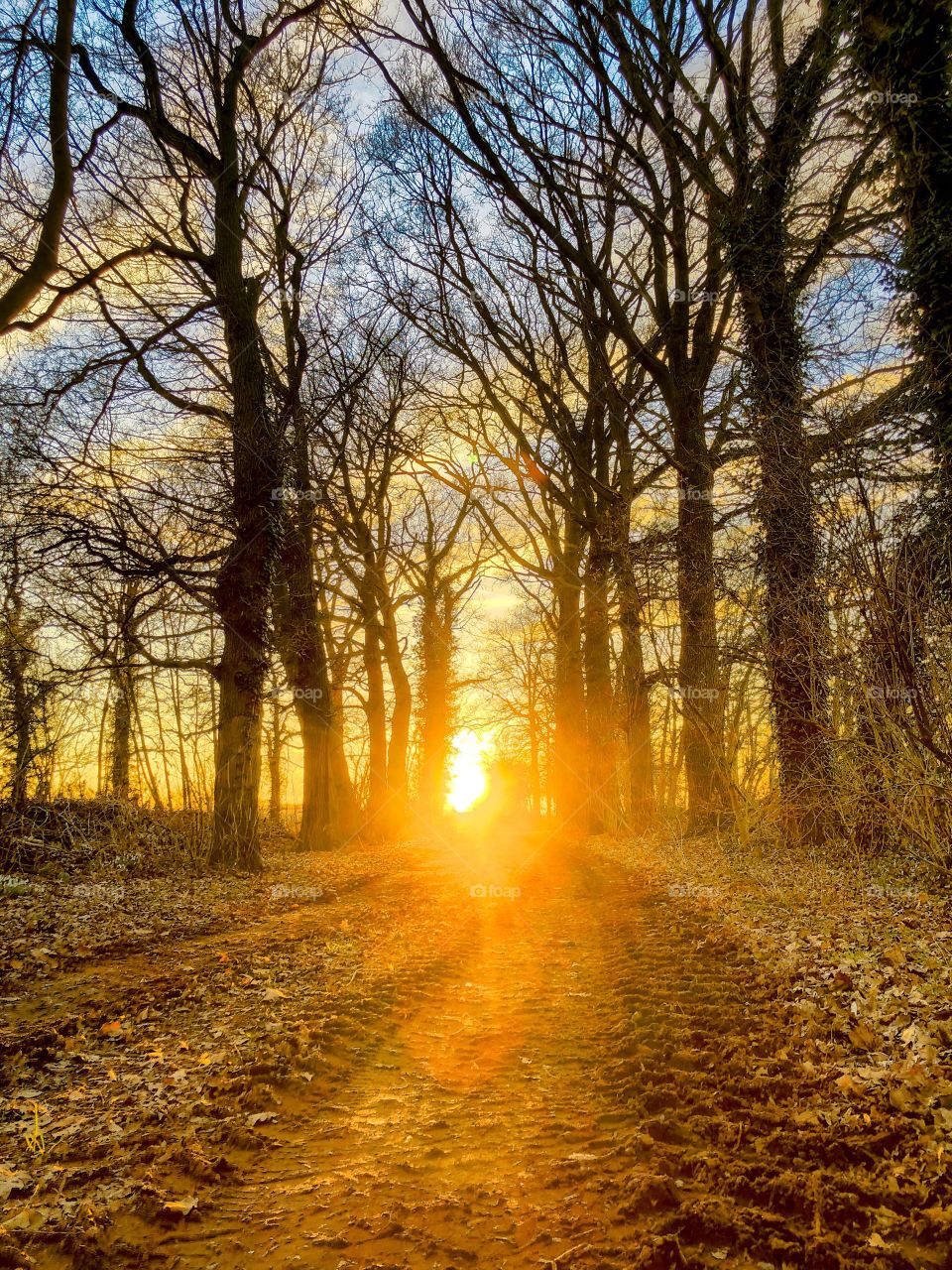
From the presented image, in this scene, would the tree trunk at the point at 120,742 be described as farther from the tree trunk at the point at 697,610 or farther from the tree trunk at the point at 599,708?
the tree trunk at the point at 697,610

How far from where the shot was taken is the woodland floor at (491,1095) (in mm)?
2281

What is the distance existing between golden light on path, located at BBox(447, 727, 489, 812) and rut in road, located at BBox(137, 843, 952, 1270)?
2451 centimetres

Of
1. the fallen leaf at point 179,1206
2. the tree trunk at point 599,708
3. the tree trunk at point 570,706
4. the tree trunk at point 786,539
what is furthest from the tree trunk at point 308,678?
the fallen leaf at point 179,1206

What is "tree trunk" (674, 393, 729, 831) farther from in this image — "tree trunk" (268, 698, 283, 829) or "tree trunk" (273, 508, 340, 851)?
"tree trunk" (268, 698, 283, 829)

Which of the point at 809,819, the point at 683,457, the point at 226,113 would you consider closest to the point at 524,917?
the point at 809,819

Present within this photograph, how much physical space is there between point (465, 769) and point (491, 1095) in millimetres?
31315

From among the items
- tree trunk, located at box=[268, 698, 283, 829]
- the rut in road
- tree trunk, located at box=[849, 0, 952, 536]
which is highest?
tree trunk, located at box=[849, 0, 952, 536]

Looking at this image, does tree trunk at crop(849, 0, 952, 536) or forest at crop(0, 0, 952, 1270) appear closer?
forest at crop(0, 0, 952, 1270)

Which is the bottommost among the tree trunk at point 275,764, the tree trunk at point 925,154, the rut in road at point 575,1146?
the rut in road at point 575,1146

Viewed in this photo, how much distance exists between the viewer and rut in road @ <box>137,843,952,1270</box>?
7.30ft

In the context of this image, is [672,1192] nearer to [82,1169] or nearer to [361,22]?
[82,1169]

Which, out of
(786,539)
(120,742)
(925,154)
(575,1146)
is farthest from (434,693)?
(575,1146)

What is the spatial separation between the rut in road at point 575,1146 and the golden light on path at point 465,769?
2451 cm

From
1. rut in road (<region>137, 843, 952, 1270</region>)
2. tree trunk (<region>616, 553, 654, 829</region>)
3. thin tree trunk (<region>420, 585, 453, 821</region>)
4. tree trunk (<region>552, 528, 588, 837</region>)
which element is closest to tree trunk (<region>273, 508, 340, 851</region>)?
tree trunk (<region>552, 528, 588, 837</region>)
